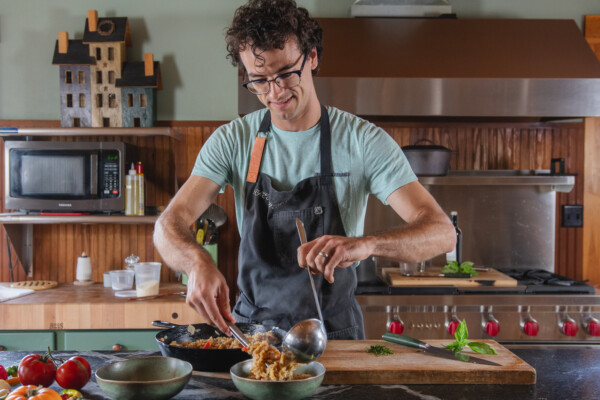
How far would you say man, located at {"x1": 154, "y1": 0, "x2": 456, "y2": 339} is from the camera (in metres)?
1.91

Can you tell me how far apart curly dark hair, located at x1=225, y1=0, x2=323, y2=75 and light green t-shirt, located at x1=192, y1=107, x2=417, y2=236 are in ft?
1.13

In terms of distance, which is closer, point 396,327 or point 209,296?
point 209,296

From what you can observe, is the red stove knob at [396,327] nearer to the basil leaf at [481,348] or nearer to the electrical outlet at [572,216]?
the basil leaf at [481,348]

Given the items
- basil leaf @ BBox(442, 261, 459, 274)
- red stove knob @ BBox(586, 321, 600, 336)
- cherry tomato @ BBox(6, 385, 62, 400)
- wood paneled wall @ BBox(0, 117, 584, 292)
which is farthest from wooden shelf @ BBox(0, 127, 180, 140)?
red stove knob @ BBox(586, 321, 600, 336)

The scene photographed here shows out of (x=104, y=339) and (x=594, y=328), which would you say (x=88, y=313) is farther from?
(x=594, y=328)

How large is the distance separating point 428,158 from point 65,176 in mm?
2111

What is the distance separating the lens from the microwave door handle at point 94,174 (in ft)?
11.1

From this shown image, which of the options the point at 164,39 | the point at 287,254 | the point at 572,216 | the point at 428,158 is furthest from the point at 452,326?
the point at 164,39

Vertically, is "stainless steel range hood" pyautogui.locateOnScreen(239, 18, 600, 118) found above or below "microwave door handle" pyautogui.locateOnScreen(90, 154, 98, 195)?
above

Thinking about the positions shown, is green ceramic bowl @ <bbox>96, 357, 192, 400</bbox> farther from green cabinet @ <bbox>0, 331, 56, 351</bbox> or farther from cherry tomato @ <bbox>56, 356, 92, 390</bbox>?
green cabinet @ <bbox>0, 331, 56, 351</bbox>

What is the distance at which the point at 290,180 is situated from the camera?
2.17 meters

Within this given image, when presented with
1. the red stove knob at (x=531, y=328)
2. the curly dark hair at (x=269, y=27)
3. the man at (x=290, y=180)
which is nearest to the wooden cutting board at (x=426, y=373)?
the man at (x=290, y=180)

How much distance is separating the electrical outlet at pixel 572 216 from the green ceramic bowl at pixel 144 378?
3.09 meters

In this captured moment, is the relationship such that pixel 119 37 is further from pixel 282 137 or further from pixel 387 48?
pixel 282 137
